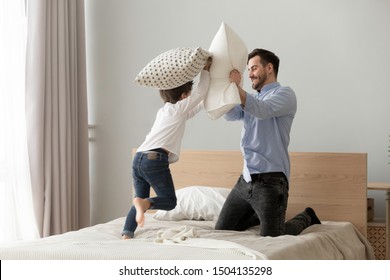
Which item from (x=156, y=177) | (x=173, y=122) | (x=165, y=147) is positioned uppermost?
(x=173, y=122)

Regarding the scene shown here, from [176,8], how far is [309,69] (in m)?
1.05

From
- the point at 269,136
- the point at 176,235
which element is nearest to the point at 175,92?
the point at 269,136

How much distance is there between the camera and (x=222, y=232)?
10.6 ft

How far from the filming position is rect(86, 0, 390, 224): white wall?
12.7ft

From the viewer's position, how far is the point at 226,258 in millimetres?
2445

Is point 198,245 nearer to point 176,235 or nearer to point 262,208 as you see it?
point 176,235

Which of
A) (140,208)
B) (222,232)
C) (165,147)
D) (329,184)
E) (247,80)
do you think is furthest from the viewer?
(247,80)

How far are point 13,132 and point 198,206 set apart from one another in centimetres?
138

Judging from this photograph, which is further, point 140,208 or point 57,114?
point 57,114

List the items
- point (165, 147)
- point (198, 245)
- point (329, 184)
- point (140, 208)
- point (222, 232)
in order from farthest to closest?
point (329, 184) < point (222, 232) < point (165, 147) < point (140, 208) < point (198, 245)

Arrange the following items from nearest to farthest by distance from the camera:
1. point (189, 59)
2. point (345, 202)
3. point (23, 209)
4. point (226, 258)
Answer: point (226, 258)
point (189, 59)
point (345, 202)
point (23, 209)

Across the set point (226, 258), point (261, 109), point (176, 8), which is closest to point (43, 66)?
point (176, 8)

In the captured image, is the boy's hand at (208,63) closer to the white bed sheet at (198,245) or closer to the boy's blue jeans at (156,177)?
the boy's blue jeans at (156,177)
